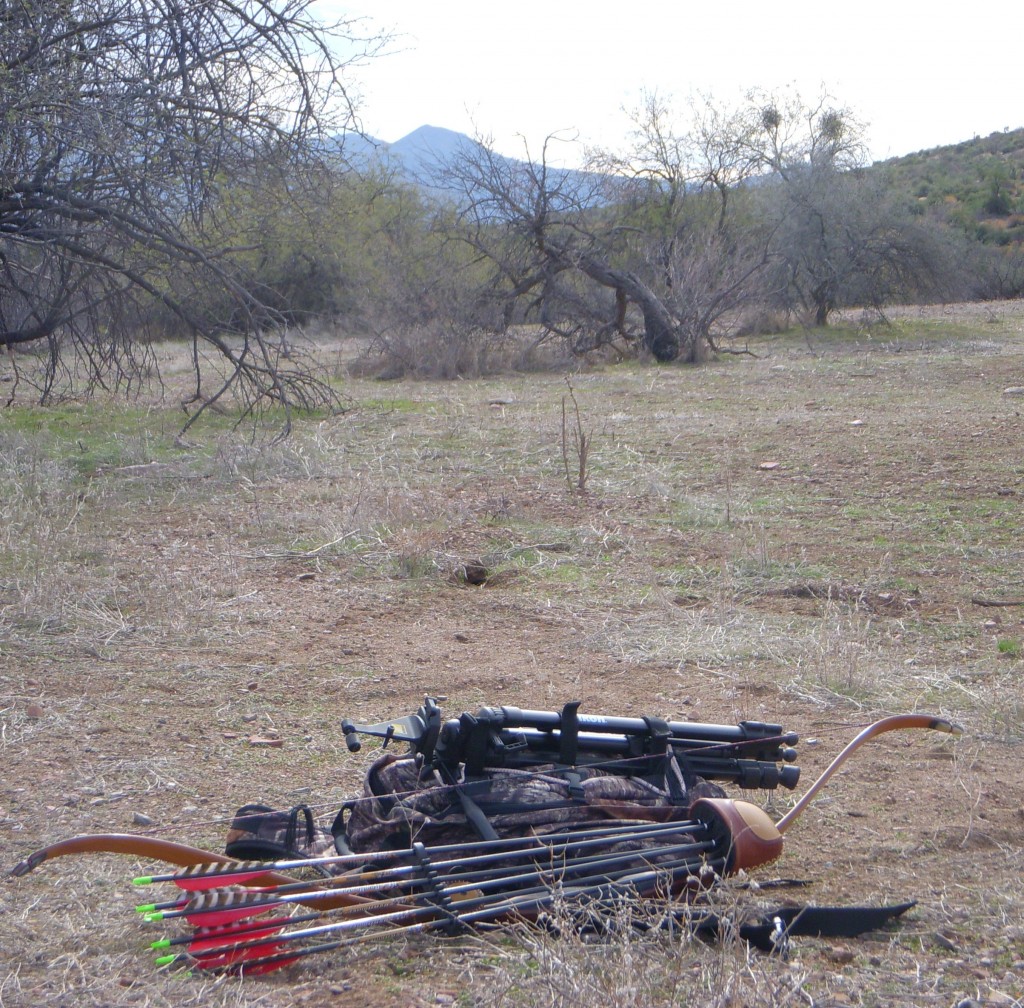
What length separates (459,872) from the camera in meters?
2.59

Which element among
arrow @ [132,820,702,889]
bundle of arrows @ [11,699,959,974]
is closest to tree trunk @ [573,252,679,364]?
bundle of arrows @ [11,699,959,974]

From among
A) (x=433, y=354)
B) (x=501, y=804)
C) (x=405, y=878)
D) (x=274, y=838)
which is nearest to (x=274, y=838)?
(x=274, y=838)

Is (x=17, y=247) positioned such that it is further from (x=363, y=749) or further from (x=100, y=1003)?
(x=100, y=1003)

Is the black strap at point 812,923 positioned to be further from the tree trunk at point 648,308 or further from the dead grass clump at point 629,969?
the tree trunk at point 648,308

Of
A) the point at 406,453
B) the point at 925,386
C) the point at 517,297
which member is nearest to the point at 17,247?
the point at 406,453

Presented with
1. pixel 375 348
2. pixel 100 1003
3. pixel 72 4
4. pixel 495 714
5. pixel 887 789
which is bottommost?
pixel 887 789

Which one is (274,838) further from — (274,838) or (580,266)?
(580,266)

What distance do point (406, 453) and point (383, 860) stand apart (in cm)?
773

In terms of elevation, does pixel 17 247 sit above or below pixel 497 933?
above

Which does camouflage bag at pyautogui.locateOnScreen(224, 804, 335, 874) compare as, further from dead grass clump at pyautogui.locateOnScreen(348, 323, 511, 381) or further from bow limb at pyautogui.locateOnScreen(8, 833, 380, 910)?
dead grass clump at pyautogui.locateOnScreen(348, 323, 511, 381)

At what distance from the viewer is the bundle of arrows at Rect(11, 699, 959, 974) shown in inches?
92.9

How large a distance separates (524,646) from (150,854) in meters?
2.58

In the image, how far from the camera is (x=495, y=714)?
2.84 metres

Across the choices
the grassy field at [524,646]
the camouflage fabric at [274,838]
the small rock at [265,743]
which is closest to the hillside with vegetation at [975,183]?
the grassy field at [524,646]
